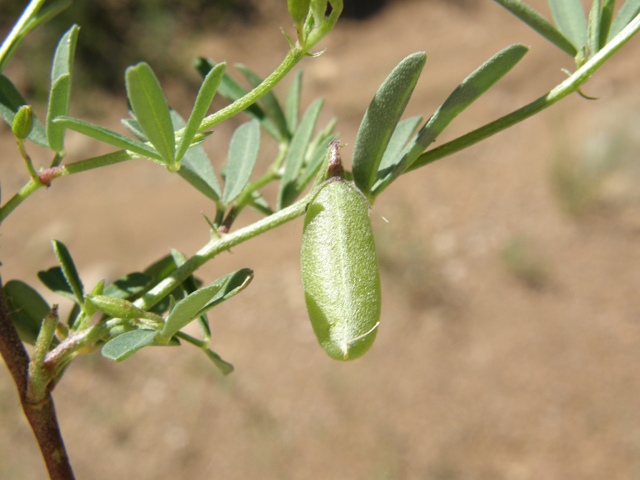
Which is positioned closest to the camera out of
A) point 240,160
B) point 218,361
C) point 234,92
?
point 218,361

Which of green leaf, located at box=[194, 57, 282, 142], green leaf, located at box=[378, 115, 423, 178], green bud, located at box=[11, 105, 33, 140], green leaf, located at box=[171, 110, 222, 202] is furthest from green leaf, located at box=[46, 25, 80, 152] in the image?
green leaf, located at box=[378, 115, 423, 178]

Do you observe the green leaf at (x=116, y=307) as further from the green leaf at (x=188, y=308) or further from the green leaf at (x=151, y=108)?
the green leaf at (x=151, y=108)

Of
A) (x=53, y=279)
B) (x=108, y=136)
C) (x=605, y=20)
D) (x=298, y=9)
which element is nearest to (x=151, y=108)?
(x=108, y=136)

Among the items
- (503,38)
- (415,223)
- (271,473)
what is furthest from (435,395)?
(503,38)

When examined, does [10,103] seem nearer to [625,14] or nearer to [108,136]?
[108,136]

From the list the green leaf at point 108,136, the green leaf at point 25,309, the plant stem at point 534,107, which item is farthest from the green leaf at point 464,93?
the green leaf at point 25,309
